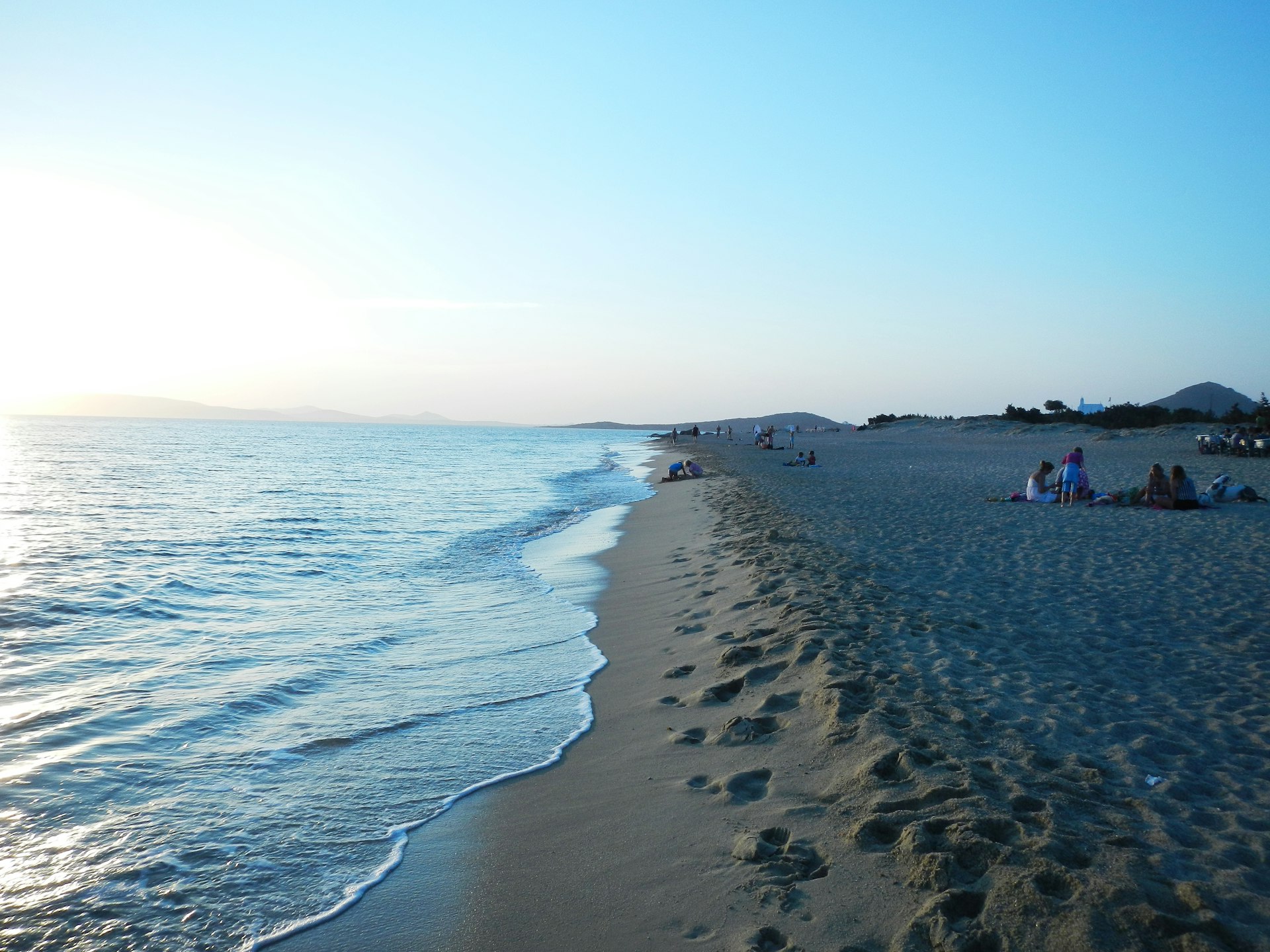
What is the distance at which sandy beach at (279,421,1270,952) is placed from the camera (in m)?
3.04

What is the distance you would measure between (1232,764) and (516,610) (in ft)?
23.8

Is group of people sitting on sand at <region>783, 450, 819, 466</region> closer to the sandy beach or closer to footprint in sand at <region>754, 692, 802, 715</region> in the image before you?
the sandy beach

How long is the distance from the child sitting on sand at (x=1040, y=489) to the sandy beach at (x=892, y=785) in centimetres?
723

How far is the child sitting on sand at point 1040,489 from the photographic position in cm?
1650

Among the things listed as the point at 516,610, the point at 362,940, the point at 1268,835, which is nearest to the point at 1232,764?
the point at 1268,835

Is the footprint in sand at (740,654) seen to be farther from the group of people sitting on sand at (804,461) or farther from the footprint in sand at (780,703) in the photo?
the group of people sitting on sand at (804,461)

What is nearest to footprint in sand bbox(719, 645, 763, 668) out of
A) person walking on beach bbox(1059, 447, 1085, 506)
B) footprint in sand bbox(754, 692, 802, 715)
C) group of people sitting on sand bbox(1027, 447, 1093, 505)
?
footprint in sand bbox(754, 692, 802, 715)

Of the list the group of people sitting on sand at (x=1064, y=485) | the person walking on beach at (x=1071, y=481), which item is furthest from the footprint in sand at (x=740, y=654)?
the group of people sitting on sand at (x=1064, y=485)

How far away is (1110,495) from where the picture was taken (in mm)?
16125

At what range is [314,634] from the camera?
8.63 metres

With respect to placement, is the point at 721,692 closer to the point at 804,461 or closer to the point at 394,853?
the point at 394,853

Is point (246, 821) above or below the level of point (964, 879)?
below

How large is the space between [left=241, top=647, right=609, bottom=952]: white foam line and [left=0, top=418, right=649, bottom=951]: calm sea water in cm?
2

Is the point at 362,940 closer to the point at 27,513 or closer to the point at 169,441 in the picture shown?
the point at 27,513
